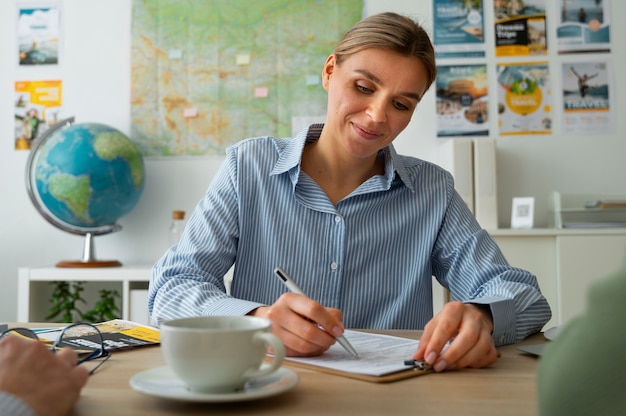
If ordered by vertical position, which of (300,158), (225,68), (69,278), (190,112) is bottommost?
(69,278)

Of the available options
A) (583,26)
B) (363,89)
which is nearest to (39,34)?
(363,89)

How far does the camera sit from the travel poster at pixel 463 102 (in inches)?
115

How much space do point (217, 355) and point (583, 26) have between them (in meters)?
2.83

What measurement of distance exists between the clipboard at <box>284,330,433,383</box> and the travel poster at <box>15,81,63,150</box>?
2.57 metres

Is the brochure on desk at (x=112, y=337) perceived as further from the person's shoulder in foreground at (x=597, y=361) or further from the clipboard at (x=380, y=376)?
the person's shoulder in foreground at (x=597, y=361)

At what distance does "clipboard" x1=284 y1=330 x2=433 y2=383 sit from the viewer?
2.37 feet

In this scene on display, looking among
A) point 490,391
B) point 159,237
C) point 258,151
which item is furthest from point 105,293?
point 490,391

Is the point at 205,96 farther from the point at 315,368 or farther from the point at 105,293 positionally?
the point at 315,368

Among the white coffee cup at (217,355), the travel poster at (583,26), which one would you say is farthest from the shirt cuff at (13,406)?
the travel poster at (583,26)

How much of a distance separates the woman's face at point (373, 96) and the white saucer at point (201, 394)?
686 millimetres

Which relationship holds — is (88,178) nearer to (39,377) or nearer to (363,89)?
(363,89)

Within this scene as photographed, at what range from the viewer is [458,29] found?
2.96 metres

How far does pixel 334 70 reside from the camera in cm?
135

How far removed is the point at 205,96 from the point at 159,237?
695 millimetres
